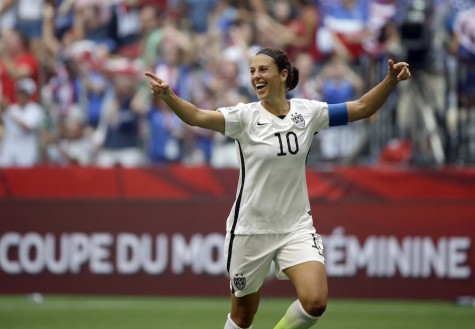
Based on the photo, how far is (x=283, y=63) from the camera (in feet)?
28.3

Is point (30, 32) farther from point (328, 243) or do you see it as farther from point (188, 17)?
point (328, 243)

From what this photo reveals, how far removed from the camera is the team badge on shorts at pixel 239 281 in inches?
336

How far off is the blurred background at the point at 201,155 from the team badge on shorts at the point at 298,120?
466 centimetres

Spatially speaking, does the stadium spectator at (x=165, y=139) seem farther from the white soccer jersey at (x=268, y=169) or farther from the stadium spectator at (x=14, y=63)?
the white soccer jersey at (x=268, y=169)

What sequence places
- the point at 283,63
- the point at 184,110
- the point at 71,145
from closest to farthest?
the point at 184,110, the point at 283,63, the point at 71,145

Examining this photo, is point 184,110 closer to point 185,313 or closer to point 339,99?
point 185,313

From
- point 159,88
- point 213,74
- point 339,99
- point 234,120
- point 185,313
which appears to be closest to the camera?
point 159,88

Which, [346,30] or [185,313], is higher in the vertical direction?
[346,30]

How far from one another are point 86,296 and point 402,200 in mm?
4428

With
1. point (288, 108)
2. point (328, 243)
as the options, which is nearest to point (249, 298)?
point (288, 108)

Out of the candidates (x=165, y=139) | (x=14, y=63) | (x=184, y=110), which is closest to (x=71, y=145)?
(x=165, y=139)

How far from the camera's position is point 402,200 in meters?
14.5

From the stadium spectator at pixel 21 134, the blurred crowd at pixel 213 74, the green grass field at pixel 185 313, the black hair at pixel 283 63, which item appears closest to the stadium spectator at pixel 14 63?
the blurred crowd at pixel 213 74

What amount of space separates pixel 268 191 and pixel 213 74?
783 cm
